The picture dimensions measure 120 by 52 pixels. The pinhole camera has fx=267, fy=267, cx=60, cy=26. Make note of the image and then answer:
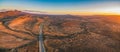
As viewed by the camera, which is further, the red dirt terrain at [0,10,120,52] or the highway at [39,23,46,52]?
the red dirt terrain at [0,10,120,52]

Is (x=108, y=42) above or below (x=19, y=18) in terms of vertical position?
below

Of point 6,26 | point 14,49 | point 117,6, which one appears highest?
point 117,6

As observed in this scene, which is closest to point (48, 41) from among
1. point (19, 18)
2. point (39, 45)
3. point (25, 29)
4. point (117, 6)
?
point (39, 45)

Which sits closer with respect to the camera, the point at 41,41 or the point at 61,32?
the point at 41,41

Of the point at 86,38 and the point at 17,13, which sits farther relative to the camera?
the point at 17,13

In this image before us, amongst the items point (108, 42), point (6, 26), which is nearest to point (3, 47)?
point (6, 26)

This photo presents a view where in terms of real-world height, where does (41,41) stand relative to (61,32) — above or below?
below

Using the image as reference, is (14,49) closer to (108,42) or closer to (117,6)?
(108,42)

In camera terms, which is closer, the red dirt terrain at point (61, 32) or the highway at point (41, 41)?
the highway at point (41, 41)
